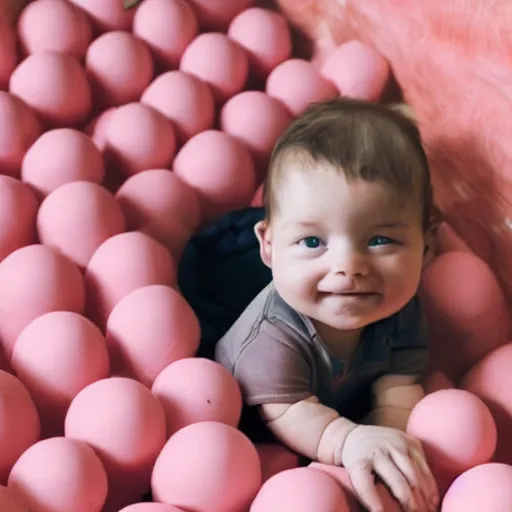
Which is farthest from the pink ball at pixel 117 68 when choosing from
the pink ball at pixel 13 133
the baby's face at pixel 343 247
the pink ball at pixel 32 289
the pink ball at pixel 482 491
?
the pink ball at pixel 482 491

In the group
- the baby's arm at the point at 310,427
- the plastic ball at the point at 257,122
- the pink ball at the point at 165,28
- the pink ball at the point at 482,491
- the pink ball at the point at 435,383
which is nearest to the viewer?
the pink ball at the point at 482,491

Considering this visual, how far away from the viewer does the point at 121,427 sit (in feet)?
2.12

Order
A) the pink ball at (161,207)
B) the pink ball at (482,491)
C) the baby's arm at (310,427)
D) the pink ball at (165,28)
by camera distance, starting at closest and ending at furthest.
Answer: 1. the pink ball at (482,491)
2. the baby's arm at (310,427)
3. the pink ball at (161,207)
4. the pink ball at (165,28)

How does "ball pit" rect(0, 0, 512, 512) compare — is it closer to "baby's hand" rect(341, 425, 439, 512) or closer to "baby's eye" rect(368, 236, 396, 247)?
"baby's hand" rect(341, 425, 439, 512)

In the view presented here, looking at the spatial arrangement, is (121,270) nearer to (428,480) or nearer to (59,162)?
(59,162)

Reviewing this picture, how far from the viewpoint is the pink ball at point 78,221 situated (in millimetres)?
841

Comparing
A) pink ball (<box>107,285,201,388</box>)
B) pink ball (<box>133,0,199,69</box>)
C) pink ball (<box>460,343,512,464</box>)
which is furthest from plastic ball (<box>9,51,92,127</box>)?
pink ball (<box>460,343,512,464</box>)

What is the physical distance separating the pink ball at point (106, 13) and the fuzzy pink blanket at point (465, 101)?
0.35 m

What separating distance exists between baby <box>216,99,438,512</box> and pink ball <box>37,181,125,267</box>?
187 mm

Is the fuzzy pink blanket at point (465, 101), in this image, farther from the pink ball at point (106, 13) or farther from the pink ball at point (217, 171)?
the pink ball at point (106, 13)

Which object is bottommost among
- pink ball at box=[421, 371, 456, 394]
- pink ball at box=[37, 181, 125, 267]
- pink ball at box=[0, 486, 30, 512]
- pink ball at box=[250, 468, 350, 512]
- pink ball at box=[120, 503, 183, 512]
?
pink ball at box=[421, 371, 456, 394]

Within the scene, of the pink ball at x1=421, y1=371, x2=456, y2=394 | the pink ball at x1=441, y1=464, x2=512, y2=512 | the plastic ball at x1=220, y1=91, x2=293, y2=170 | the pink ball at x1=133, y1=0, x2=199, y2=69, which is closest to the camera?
the pink ball at x1=441, y1=464, x2=512, y2=512

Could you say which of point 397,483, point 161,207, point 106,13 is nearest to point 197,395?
point 397,483

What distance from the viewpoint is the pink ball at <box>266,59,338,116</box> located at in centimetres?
105
